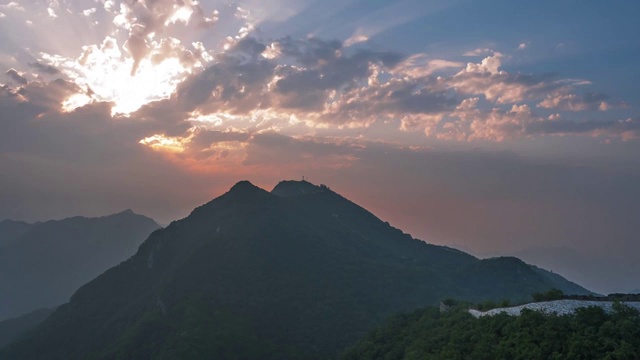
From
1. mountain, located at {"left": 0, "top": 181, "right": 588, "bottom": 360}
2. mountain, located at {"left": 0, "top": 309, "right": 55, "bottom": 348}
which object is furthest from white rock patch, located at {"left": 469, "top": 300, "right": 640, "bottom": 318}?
mountain, located at {"left": 0, "top": 309, "right": 55, "bottom": 348}

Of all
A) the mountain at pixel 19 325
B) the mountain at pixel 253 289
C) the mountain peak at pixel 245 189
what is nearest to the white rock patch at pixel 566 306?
Answer: the mountain at pixel 253 289

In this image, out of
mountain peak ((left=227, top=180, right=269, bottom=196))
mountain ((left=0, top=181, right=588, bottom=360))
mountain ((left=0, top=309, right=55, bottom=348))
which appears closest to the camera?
mountain ((left=0, top=181, right=588, bottom=360))

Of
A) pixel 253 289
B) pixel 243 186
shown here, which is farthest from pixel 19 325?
pixel 253 289

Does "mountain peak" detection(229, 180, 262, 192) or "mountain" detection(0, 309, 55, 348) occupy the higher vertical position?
"mountain peak" detection(229, 180, 262, 192)

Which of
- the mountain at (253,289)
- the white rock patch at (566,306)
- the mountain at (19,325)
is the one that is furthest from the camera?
the mountain at (19,325)

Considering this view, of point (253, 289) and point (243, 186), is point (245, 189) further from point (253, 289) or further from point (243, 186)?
point (253, 289)

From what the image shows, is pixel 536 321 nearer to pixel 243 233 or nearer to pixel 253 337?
pixel 253 337

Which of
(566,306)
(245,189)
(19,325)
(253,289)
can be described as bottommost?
(19,325)

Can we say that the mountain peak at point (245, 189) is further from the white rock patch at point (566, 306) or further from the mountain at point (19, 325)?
the white rock patch at point (566, 306)

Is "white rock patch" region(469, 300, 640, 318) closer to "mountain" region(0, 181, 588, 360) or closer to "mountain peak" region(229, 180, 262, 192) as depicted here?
"mountain" region(0, 181, 588, 360)
